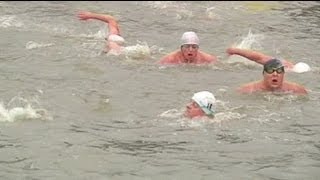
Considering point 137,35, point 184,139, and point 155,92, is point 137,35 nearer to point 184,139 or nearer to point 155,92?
point 155,92

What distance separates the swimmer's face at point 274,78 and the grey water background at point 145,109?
227 mm

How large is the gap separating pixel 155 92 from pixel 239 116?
1811mm

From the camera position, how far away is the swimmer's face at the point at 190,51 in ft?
44.8

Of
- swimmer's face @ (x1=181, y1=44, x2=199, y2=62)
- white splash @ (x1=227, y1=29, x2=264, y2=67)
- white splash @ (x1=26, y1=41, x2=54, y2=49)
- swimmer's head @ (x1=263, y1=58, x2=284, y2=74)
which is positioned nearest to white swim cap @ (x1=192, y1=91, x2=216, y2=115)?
swimmer's head @ (x1=263, y1=58, x2=284, y2=74)

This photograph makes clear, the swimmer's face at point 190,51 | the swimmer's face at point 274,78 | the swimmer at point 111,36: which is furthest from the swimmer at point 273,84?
the swimmer at point 111,36

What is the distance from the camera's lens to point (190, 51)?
13641 millimetres

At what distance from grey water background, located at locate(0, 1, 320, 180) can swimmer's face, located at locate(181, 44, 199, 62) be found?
27 centimetres

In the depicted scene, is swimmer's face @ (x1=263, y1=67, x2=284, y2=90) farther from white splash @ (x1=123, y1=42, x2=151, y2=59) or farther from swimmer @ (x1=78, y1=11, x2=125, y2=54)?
swimmer @ (x1=78, y1=11, x2=125, y2=54)

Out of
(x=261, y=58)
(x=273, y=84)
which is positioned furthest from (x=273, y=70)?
(x=261, y=58)

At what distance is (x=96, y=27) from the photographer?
58.4 ft

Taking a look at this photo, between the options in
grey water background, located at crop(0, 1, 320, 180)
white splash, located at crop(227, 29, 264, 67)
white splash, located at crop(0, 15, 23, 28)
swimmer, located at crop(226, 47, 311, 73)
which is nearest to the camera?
grey water background, located at crop(0, 1, 320, 180)

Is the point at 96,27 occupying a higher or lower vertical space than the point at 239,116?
higher

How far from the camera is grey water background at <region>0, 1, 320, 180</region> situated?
28.5 ft

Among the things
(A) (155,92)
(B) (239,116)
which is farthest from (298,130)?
(A) (155,92)
